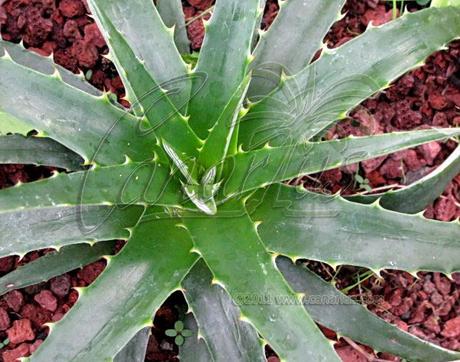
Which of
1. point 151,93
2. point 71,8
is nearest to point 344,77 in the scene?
point 151,93

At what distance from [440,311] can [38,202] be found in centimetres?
124

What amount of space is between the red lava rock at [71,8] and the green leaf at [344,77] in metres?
0.85

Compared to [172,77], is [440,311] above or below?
below

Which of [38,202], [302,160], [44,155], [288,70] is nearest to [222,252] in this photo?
[302,160]

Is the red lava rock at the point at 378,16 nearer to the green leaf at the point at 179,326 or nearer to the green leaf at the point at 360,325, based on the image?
the green leaf at the point at 360,325

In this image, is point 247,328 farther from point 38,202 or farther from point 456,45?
point 456,45

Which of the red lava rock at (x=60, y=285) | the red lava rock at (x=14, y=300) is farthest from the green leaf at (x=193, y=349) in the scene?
the red lava rock at (x=14, y=300)

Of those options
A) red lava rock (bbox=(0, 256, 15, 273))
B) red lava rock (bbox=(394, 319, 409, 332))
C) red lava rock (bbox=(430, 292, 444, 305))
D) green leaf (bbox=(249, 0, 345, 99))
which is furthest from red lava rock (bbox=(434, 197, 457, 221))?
red lava rock (bbox=(0, 256, 15, 273))

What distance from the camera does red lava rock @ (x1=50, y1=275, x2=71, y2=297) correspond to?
1.74m

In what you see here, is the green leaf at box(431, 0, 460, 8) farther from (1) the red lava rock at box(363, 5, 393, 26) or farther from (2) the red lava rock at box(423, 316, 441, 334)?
(2) the red lava rock at box(423, 316, 441, 334)

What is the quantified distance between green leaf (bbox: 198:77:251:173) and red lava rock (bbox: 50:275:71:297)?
0.70m

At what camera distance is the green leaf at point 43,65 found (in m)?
1.65

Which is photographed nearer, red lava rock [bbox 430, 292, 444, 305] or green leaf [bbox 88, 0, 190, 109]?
green leaf [bbox 88, 0, 190, 109]

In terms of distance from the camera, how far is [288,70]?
1.50 m
